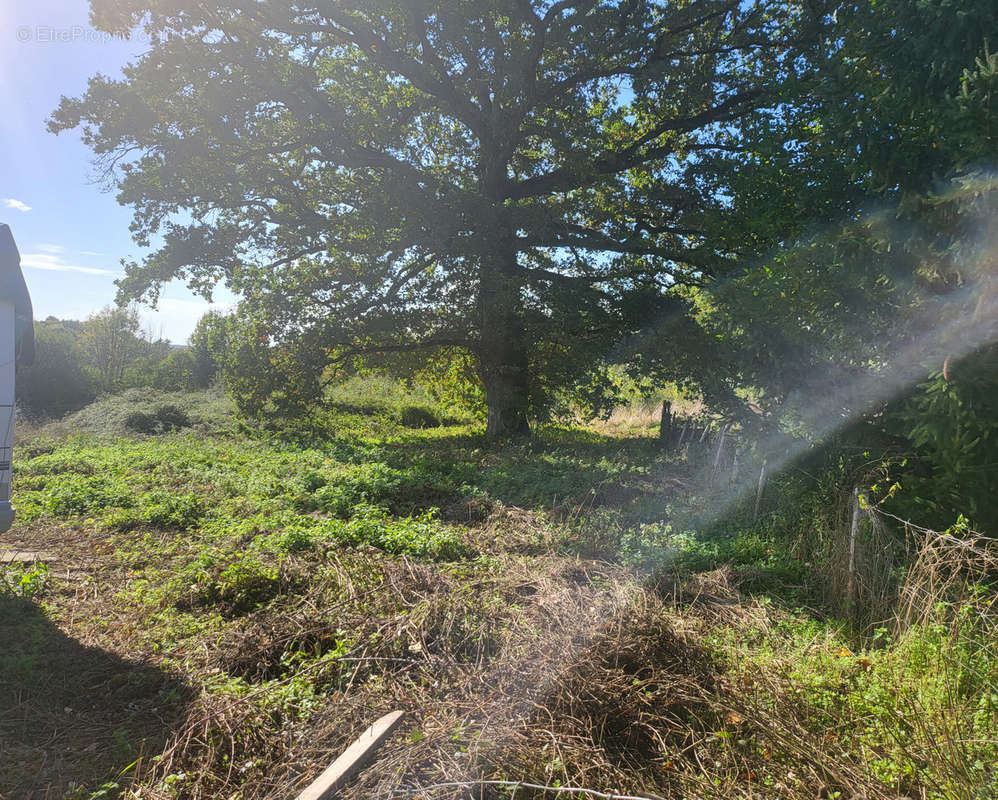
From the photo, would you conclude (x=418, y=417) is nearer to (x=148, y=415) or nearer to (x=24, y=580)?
(x=148, y=415)

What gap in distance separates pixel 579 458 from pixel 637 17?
8920mm

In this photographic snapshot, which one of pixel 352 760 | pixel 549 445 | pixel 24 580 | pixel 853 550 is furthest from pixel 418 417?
pixel 352 760

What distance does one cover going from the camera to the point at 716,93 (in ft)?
42.8

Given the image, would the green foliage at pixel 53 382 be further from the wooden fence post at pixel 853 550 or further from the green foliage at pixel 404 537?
the wooden fence post at pixel 853 550

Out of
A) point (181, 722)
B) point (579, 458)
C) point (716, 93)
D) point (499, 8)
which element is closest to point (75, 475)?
point (181, 722)

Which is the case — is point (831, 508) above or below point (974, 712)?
above

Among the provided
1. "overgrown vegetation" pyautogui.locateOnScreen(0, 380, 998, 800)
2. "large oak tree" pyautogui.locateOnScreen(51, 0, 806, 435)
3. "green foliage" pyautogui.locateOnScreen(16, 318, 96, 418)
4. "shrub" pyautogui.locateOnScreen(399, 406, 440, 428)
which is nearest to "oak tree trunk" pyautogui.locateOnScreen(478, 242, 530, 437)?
"large oak tree" pyautogui.locateOnScreen(51, 0, 806, 435)

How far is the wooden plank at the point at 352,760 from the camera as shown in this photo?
266cm

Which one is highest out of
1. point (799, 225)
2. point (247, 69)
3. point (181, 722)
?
point (247, 69)

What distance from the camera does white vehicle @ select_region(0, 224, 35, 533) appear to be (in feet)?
13.6

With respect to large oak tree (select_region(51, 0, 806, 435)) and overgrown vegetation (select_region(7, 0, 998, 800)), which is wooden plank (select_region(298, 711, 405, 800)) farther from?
large oak tree (select_region(51, 0, 806, 435))

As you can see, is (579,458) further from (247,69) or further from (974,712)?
Answer: (247,69)

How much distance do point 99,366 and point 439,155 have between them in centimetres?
2120

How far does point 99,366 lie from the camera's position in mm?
26812
